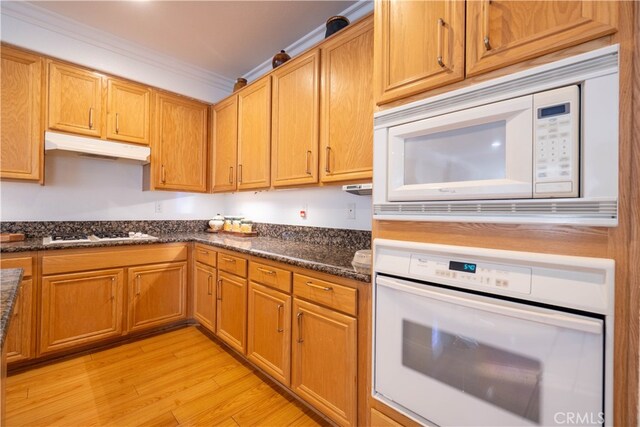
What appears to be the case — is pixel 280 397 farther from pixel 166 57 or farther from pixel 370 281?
pixel 166 57

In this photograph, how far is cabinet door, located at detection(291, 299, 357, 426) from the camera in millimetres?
1336

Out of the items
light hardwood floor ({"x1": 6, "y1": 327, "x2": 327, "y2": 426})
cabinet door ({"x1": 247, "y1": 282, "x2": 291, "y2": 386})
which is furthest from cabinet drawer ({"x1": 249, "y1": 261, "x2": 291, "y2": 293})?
light hardwood floor ({"x1": 6, "y1": 327, "x2": 327, "y2": 426})

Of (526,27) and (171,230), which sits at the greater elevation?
(526,27)

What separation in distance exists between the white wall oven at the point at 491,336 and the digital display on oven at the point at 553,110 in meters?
0.39

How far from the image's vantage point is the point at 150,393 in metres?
1.77

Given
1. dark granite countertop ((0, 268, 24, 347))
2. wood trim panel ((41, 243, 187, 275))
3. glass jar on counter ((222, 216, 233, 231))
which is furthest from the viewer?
glass jar on counter ((222, 216, 233, 231))

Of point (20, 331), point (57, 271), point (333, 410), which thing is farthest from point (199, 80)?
point (333, 410)

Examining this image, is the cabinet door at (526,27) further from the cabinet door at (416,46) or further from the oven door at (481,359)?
the oven door at (481,359)

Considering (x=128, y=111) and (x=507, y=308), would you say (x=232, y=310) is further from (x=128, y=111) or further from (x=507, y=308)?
(x=128, y=111)

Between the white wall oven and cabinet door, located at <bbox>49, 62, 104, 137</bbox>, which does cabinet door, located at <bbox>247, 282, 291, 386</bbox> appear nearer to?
the white wall oven

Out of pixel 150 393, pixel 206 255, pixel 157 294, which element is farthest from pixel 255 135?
pixel 150 393

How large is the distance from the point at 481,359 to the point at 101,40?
3649 mm

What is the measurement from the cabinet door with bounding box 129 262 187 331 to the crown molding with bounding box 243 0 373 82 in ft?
7.18

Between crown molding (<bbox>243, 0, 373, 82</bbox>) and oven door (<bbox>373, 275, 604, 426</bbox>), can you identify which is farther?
crown molding (<bbox>243, 0, 373, 82</bbox>)
